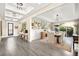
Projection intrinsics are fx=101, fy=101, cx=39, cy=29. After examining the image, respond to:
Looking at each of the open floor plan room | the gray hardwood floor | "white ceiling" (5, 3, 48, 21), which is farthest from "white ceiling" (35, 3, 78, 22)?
the gray hardwood floor

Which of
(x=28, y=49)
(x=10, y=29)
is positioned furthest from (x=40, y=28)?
(x=10, y=29)

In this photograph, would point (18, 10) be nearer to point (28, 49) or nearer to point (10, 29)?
point (10, 29)

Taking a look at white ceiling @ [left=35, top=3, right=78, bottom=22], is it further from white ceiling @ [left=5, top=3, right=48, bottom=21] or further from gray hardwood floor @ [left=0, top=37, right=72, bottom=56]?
gray hardwood floor @ [left=0, top=37, right=72, bottom=56]

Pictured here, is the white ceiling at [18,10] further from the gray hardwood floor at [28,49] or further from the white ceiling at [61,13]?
the gray hardwood floor at [28,49]

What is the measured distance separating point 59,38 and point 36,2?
0.80 meters

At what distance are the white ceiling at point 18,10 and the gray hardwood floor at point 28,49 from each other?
407 millimetres

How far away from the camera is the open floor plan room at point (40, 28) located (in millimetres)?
1867

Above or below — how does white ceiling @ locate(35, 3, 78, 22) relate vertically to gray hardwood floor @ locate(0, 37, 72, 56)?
above

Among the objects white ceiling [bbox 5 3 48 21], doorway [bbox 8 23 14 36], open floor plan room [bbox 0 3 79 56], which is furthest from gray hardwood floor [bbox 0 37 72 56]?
white ceiling [bbox 5 3 48 21]

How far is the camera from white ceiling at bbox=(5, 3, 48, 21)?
190 centimetres

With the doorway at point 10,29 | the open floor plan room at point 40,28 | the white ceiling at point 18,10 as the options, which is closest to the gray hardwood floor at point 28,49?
the open floor plan room at point 40,28

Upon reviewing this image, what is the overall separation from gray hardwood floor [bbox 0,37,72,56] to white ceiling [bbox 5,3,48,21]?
407 mm

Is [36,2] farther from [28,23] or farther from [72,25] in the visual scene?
[72,25]

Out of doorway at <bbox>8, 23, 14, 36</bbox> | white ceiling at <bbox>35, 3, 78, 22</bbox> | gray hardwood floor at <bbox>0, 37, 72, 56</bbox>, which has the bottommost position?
gray hardwood floor at <bbox>0, 37, 72, 56</bbox>
